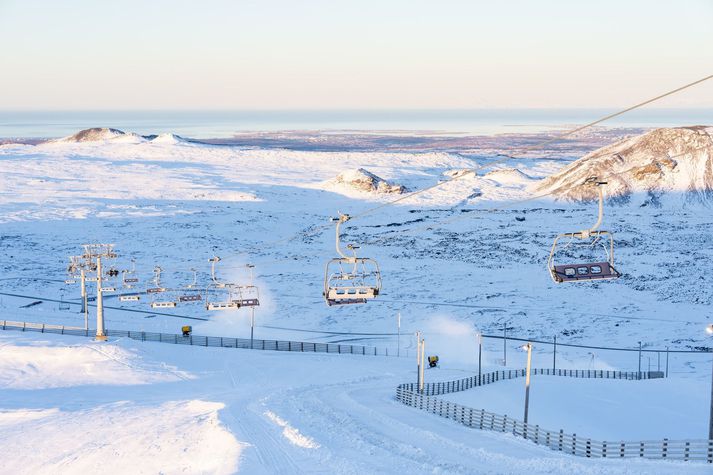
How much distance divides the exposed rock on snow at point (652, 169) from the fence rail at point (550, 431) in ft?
244

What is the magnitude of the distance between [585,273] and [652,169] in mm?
116138

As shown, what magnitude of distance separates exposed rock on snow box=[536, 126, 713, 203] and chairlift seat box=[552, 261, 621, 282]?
9900 cm

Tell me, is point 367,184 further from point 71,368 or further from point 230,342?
point 71,368

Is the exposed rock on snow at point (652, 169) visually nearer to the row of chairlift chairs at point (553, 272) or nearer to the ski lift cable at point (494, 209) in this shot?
the ski lift cable at point (494, 209)

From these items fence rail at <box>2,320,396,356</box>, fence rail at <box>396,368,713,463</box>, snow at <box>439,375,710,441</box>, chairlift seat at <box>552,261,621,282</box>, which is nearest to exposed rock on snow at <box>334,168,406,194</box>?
fence rail at <box>2,320,396,356</box>

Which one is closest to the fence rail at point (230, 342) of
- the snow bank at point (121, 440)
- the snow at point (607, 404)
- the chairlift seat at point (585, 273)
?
the snow at point (607, 404)

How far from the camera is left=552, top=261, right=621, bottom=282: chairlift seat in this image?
91.4ft

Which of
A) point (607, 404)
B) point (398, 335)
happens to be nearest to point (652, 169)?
point (398, 335)

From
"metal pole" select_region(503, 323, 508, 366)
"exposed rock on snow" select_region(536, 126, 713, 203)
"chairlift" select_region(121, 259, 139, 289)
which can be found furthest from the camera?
"exposed rock on snow" select_region(536, 126, 713, 203)

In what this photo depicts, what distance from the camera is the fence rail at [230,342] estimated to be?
62031 millimetres

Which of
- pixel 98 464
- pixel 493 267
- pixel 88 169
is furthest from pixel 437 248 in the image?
pixel 88 169

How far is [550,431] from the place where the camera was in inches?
1373

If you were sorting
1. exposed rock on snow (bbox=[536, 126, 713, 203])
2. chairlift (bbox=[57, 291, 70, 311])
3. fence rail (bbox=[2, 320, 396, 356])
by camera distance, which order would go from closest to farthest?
1. fence rail (bbox=[2, 320, 396, 356])
2. chairlift (bbox=[57, 291, 70, 311])
3. exposed rock on snow (bbox=[536, 126, 713, 203])

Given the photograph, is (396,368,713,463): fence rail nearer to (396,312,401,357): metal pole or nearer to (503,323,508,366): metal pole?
(503,323,508,366): metal pole
